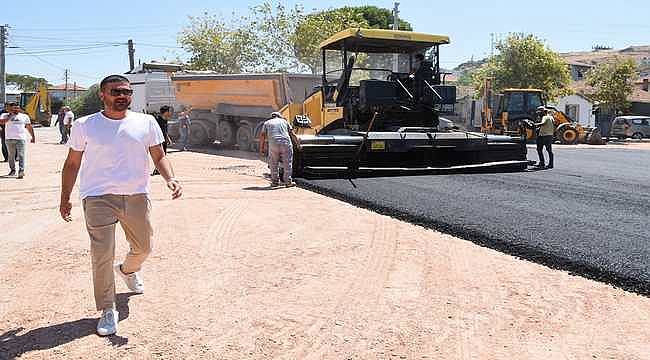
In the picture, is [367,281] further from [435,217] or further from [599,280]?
[435,217]

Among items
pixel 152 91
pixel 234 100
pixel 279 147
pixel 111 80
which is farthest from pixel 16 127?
pixel 152 91

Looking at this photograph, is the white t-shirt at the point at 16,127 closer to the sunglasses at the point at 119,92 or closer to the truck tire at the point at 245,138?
the truck tire at the point at 245,138

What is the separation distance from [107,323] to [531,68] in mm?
32549

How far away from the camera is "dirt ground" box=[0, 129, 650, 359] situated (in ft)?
11.2

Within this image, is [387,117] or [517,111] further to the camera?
[517,111]

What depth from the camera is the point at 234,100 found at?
57.1 ft

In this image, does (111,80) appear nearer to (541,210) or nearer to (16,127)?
(541,210)

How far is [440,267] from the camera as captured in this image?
5035mm

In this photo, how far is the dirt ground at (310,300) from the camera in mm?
3414

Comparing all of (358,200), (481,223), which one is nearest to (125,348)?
(481,223)

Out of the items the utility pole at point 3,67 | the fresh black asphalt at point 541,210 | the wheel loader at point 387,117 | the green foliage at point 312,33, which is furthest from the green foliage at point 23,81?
the fresh black asphalt at point 541,210

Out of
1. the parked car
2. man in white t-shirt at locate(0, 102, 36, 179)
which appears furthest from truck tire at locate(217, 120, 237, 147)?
the parked car

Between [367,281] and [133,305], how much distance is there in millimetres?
Result: 1617


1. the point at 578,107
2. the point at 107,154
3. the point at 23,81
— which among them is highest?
the point at 23,81
